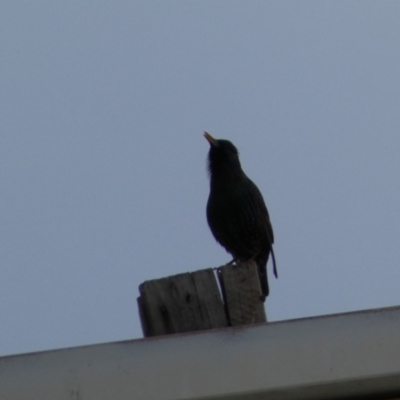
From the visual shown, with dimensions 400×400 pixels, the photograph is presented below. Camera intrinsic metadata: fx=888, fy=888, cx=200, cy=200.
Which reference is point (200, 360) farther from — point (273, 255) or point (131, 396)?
point (273, 255)

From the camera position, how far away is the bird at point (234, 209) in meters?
7.11

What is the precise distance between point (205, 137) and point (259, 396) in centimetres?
538

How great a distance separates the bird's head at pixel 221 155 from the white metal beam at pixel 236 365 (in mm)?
5178

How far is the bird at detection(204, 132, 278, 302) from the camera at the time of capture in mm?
7113

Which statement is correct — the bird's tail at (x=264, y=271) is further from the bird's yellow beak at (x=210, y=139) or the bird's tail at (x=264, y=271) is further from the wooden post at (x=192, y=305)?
the wooden post at (x=192, y=305)

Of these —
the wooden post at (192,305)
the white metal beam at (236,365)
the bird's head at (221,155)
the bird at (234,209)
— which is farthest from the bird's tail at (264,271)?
the white metal beam at (236,365)

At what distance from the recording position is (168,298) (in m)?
2.41

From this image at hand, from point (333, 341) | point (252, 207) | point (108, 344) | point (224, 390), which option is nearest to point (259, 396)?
point (224, 390)

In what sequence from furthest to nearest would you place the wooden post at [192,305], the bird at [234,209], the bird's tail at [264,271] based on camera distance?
the bird at [234,209] → the bird's tail at [264,271] → the wooden post at [192,305]

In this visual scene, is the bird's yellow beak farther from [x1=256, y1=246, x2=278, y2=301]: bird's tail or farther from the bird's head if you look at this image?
[x1=256, y1=246, x2=278, y2=301]: bird's tail

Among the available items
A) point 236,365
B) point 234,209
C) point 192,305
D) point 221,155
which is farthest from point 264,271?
point 236,365

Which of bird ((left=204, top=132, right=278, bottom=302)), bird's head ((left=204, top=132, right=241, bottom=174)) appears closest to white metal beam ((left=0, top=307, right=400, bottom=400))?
bird ((left=204, top=132, right=278, bottom=302))

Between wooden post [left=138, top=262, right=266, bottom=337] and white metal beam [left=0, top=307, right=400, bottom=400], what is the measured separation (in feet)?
1.13

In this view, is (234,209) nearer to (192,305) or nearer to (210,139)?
(210,139)
